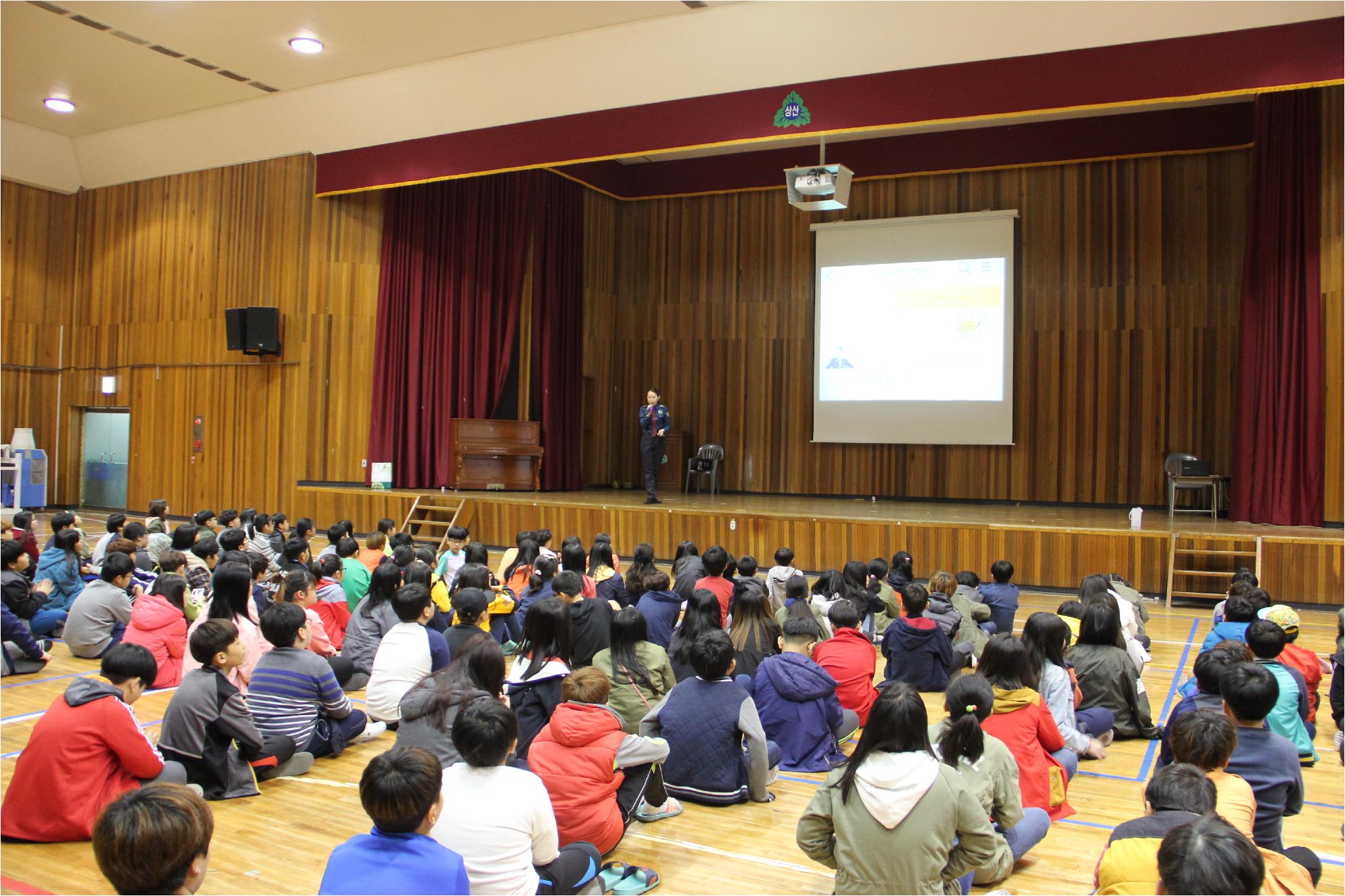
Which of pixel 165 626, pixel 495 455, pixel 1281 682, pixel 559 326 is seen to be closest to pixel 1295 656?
pixel 1281 682

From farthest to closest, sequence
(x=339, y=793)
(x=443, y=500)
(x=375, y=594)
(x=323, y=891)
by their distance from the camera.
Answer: (x=443, y=500) → (x=375, y=594) → (x=339, y=793) → (x=323, y=891)

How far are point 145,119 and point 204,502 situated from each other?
4802 millimetres

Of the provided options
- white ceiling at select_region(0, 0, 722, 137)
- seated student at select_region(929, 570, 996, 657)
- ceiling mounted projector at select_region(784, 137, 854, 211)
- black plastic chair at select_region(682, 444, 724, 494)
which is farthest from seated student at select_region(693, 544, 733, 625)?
black plastic chair at select_region(682, 444, 724, 494)

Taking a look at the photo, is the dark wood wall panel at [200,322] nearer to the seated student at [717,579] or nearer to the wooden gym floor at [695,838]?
the seated student at [717,579]

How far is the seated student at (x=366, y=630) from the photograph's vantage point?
16.0 feet

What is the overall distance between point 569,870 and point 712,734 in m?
0.89

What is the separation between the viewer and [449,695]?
2.94 metres

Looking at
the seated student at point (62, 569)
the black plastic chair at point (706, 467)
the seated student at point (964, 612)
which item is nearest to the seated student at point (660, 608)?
the seated student at point (964, 612)

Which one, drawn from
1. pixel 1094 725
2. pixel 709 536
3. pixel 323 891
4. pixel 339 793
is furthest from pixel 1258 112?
pixel 323 891

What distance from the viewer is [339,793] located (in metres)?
3.64

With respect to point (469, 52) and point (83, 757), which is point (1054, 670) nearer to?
point (83, 757)

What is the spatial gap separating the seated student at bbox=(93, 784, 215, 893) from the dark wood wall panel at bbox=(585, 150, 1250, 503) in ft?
36.0

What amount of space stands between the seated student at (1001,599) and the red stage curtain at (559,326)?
726 centimetres

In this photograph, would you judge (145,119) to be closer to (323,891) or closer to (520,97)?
(520,97)
